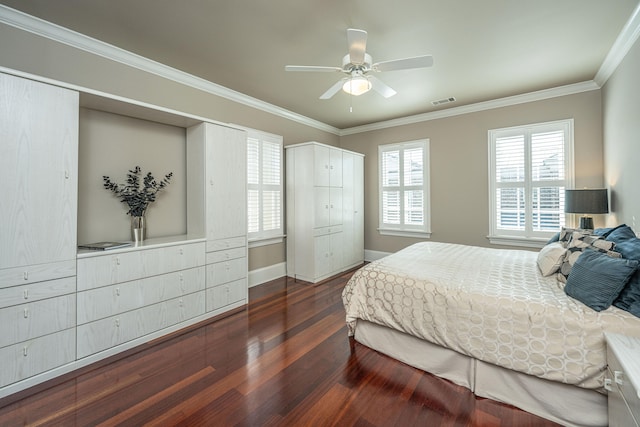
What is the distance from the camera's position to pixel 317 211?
4359 mm

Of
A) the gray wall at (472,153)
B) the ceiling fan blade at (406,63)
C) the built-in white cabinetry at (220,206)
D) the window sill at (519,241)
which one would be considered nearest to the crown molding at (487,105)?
the gray wall at (472,153)

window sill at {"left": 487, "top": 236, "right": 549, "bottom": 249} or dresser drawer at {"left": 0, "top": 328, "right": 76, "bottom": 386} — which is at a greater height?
window sill at {"left": 487, "top": 236, "right": 549, "bottom": 249}

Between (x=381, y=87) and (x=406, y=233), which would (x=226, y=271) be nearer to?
(x=381, y=87)

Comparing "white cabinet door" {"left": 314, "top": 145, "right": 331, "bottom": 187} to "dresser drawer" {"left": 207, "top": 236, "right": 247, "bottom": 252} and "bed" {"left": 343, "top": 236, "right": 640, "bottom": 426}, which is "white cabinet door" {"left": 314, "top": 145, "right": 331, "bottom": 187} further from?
"bed" {"left": 343, "top": 236, "right": 640, "bottom": 426}

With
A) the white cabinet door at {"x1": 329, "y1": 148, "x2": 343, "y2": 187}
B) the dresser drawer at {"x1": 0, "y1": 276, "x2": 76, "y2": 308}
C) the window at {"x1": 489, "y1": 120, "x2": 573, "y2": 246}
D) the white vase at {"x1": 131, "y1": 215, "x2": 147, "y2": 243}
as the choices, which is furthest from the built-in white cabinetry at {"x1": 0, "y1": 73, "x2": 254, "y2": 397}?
the window at {"x1": 489, "y1": 120, "x2": 573, "y2": 246}

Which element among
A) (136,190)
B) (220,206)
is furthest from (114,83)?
(220,206)

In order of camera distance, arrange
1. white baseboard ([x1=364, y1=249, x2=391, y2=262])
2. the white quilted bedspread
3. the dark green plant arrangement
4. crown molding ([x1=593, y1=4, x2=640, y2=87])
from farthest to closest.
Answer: white baseboard ([x1=364, y1=249, x2=391, y2=262]), the dark green plant arrangement, crown molding ([x1=593, y1=4, x2=640, y2=87]), the white quilted bedspread

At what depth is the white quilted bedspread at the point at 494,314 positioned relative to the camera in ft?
5.03

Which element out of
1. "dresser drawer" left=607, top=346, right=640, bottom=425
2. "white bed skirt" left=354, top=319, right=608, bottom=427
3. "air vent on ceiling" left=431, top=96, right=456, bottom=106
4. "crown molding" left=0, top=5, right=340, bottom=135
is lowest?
"white bed skirt" left=354, top=319, right=608, bottom=427

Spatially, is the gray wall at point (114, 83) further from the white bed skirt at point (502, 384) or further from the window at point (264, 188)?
the white bed skirt at point (502, 384)

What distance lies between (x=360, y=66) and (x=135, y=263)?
9.00ft

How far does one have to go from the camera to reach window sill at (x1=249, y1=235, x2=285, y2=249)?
414cm

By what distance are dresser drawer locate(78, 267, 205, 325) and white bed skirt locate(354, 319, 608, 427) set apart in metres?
1.96

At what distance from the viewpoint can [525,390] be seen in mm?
1719
